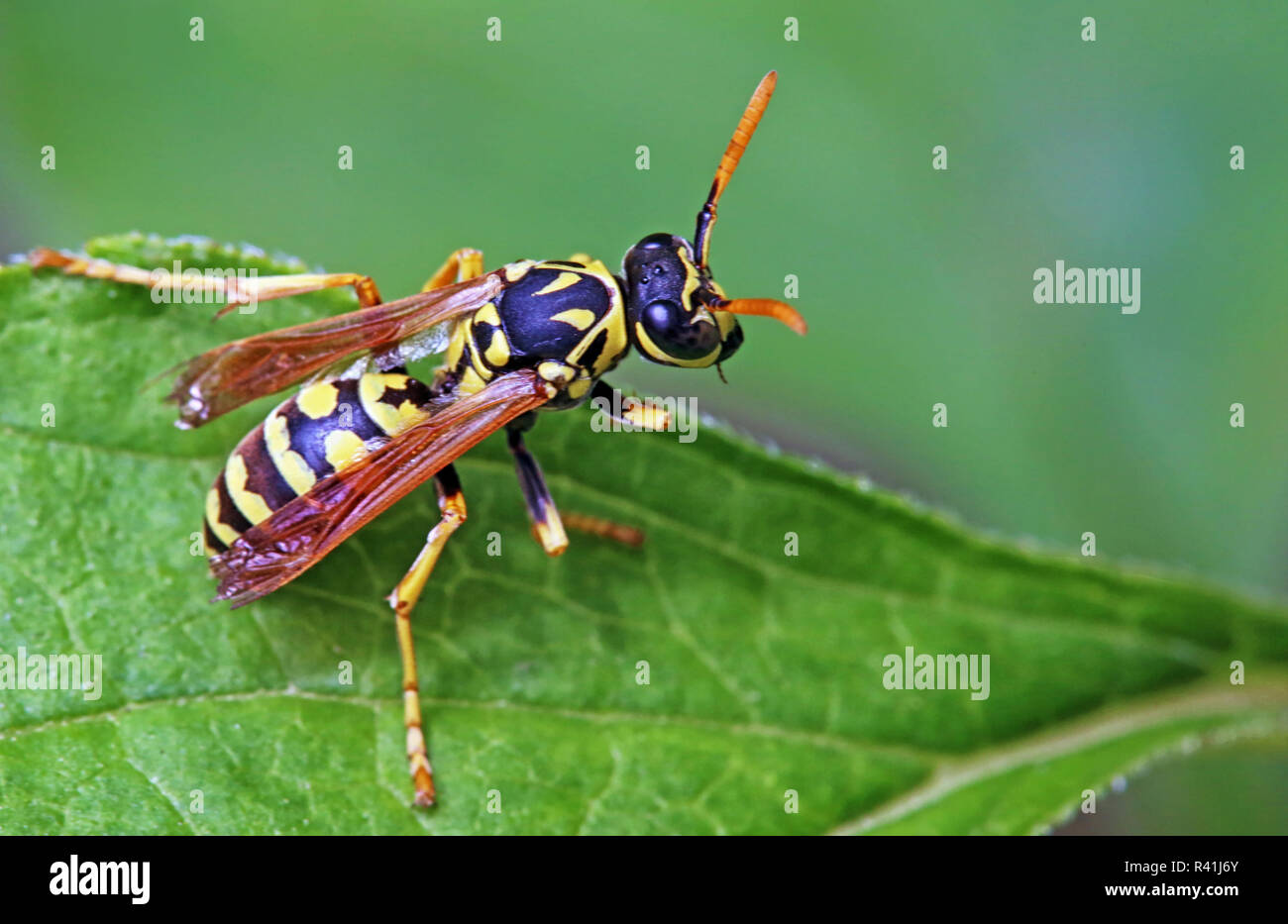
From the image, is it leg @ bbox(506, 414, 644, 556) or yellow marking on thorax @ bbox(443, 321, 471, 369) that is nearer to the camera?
leg @ bbox(506, 414, 644, 556)

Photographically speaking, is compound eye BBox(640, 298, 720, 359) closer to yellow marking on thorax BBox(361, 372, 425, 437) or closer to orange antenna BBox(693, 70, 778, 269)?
orange antenna BBox(693, 70, 778, 269)

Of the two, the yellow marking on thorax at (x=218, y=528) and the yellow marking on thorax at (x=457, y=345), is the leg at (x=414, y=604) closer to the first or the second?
the yellow marking on thorax at (x=457, y=345)

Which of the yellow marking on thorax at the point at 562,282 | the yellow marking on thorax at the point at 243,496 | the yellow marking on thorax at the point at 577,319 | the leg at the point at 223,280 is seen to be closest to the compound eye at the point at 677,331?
the yellow marking on thorax at the point at 577,319

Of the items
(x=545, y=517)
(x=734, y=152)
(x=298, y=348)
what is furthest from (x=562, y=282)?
(x=298, y=348)

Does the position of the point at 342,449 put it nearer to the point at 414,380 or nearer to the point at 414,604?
the point at 414,380

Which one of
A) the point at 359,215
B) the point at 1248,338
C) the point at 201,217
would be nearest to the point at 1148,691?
the point at 1248,338

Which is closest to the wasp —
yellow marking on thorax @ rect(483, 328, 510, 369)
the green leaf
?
yellow marking on thorax @ rect(483, 328, 510, 369)
